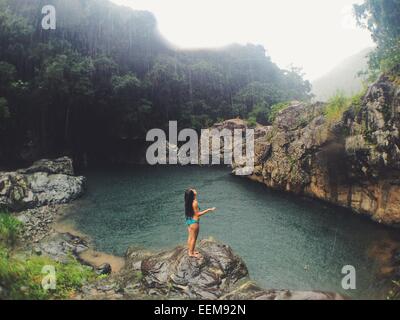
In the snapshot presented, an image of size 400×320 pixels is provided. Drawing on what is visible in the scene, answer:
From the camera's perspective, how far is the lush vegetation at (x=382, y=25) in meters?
23.5

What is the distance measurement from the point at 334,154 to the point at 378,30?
1143 cm

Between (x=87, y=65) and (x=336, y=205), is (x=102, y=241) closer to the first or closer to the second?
(x=336, y=205)

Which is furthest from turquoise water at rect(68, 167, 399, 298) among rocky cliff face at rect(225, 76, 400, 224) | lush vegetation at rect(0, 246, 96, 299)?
lush vegetation at rect(0, 246, 96, 299)

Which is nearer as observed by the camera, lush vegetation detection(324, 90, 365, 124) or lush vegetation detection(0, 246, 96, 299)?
lush vegetation detection(0, 246, 96, 299)

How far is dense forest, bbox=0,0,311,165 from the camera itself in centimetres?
3619

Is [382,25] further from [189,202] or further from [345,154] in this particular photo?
[189,202]

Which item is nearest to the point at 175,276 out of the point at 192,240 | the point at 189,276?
the point at 189,276

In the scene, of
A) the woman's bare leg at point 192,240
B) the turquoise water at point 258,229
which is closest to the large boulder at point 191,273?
the woman's bare leg at point 192,240

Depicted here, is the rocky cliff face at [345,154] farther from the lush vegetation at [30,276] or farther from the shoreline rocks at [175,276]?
the lush vegetation at [30,276]

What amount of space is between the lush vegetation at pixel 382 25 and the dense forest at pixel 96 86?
23802 millimetres

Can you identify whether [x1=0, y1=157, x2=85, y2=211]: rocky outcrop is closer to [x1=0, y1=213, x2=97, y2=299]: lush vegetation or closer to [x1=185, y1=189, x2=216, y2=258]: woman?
[x1=0, y1=213, x2=97, y2=299]: lush vegetation

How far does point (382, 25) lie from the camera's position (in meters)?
25.7

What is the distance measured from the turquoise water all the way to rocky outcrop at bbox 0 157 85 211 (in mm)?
1362

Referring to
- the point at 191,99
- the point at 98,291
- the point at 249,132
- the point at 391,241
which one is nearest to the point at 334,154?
the point at 391,241
